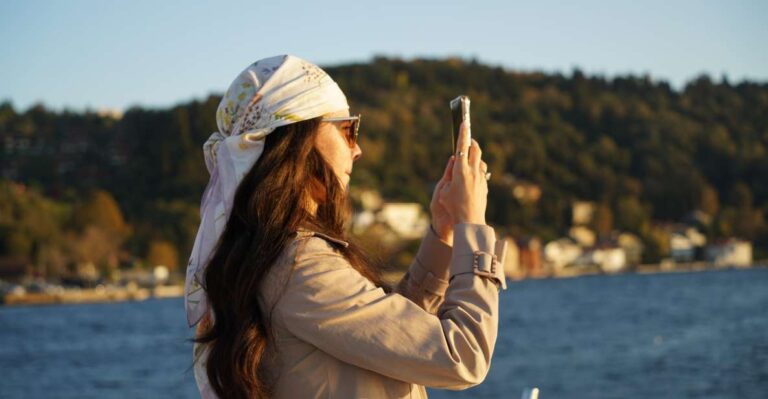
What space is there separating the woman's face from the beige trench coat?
13 centimetres

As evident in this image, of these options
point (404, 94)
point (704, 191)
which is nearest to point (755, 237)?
point (704, 191)

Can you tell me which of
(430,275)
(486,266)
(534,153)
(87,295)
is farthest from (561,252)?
(486,266)

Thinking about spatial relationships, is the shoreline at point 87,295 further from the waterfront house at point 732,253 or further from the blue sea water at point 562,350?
the waterfront house at point 732,253

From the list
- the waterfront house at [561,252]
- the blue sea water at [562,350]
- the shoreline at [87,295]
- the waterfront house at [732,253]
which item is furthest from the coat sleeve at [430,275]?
the waterfront house at [732,253]

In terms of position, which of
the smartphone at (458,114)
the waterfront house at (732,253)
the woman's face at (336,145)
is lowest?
the waterfront house at (732,253)

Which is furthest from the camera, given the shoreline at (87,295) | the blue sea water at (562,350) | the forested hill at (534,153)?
the forested hill at (534,153)

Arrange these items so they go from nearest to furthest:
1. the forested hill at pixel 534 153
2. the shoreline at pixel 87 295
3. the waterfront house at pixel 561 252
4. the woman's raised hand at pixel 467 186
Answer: the woman's raised hand at pixel 467 186 < the shoreline at pixel 87 295 < the forested hill at pixel 534 153 < the waterfront house at pixel 561 252

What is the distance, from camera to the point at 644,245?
92688 mm

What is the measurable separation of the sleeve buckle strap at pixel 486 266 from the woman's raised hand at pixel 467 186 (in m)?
0.06

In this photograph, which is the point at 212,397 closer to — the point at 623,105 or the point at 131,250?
the point at 131,250

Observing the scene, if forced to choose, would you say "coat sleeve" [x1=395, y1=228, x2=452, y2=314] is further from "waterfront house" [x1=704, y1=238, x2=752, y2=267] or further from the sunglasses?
"waterfront house" [x1=704, y1=238, x2=752, y2=267]

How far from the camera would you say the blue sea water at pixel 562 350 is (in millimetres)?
21984

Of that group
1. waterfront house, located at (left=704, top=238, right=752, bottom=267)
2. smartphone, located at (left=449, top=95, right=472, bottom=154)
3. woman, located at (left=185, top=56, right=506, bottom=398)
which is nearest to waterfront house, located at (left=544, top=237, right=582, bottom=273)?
waterfront house, located at (left=704, top=238, right=752, bottom=267)

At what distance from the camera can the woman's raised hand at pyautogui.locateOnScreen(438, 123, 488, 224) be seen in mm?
1565
